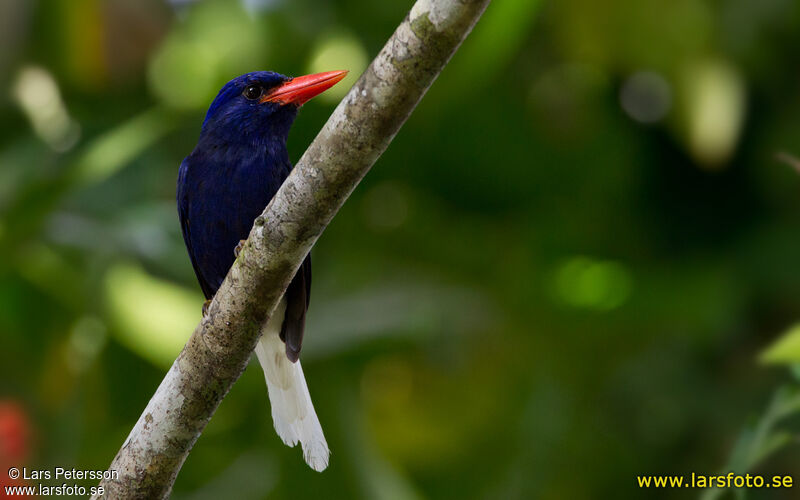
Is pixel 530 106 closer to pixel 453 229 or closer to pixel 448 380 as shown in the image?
pixel 453 229

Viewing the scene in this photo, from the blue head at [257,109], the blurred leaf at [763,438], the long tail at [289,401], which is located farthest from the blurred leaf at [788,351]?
the blue head at [257,109]

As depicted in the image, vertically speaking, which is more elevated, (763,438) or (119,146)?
(763,438)

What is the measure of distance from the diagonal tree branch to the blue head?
1072 millimetres

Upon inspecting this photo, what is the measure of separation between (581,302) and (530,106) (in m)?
1.15

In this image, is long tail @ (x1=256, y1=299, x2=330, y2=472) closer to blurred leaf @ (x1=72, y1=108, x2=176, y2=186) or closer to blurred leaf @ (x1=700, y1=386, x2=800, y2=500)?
blurred leaf @ (x1=700, y1=386, x2=800, y2=500)

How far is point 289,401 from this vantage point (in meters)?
3.15

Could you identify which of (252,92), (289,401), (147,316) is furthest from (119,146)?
(289,401)

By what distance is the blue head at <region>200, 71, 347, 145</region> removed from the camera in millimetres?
3203

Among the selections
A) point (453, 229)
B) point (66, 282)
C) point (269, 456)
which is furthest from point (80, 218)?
point (453, 229)

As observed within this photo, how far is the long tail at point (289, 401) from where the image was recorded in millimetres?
2973

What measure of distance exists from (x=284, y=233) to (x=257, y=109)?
1220 mm

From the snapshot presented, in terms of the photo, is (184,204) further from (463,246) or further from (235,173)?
(463,246)

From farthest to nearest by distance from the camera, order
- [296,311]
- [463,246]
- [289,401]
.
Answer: [463,246] < [289,401] < [296,311]

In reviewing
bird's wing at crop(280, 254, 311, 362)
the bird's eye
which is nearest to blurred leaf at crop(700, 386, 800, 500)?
bird's wing at crop(280, 254, 311, 362)
